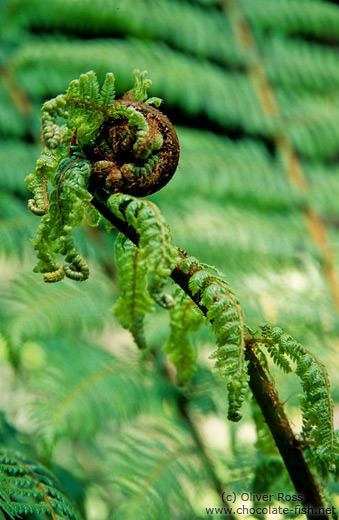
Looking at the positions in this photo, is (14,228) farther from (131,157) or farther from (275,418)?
(275,418)

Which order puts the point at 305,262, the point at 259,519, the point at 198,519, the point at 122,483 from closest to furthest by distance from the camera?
the point at 259,519 < the point at 198,519 < the point at 122,483 < the point at 305,262

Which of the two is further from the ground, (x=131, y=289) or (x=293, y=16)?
(x=293, y=16)

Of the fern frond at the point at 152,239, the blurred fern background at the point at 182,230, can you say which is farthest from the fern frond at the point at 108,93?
the blurred fern background at the point at 182,230

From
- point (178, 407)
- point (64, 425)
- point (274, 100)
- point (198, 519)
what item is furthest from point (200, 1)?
point (198, 519)

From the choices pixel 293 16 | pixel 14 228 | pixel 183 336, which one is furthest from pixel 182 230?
pixel 293 16

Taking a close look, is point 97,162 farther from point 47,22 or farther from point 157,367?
point 47,22

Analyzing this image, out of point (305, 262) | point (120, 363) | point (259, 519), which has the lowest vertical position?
point (120, 363)
